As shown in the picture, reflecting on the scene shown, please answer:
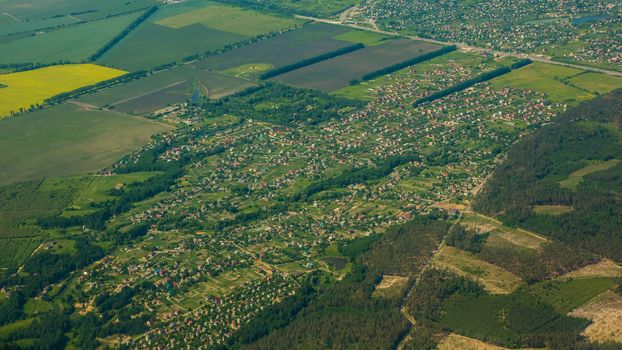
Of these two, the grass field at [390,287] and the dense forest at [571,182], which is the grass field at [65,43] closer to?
the dense forest at [571,182]

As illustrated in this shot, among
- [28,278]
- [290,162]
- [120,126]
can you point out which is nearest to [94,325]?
[28,278]

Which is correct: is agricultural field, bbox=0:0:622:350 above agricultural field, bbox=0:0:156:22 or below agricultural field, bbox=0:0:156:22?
below

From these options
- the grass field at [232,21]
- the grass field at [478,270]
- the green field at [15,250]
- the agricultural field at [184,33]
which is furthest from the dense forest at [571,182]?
the grass field at [232,21]

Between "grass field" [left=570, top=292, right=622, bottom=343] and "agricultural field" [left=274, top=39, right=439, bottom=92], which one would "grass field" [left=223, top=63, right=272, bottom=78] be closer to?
"agricultural field" [left=274, top=39, right=439, bottom=92]

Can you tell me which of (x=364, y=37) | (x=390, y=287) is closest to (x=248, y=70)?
(x=364, y=37)

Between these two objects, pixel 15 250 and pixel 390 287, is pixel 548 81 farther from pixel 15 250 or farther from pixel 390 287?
pixel 15 250

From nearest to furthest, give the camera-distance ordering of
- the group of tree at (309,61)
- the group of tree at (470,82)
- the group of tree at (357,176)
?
the group of tree at (357,176) → the group of tree at (470,82) → the group of tree at (309,61)

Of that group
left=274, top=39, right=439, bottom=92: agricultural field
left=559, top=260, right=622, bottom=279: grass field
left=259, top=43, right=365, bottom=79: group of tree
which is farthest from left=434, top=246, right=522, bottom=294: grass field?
left=259, top=43, right=365, bottom=79: group of tree

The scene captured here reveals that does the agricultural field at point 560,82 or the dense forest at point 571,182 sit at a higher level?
the agricultural field at point 560,82
